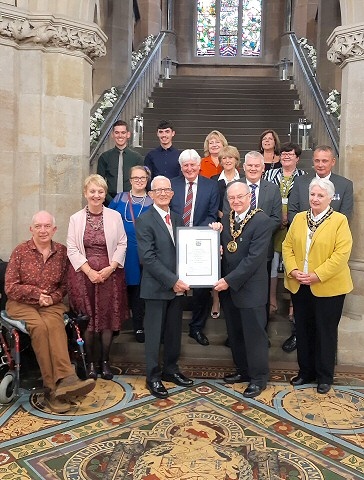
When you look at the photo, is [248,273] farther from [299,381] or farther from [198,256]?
[299,381]

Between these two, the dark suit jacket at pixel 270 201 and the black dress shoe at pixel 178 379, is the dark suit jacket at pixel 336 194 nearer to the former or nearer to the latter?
the dark suit jacket at pixel 270 201

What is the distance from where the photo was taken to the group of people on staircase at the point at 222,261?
4.09m

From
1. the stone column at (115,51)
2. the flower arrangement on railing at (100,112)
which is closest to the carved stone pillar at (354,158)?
the flower arrangement on railing at (100,112)

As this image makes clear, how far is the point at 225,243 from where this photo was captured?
14.0ft

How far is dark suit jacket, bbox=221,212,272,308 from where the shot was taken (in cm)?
406

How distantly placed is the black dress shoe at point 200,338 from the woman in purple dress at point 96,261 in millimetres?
915

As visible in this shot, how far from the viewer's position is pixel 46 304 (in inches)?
162

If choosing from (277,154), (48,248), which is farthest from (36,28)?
(277,154)

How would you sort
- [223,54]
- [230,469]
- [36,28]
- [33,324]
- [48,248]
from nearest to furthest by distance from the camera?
1. [230,469]
2. [33,324]
3. [48,248]
4. [36,28]
5. [223,54]

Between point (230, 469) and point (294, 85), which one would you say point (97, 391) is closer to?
point (230, 469)


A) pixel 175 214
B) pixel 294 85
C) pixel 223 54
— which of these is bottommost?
pixel 175 214

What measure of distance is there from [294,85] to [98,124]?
719 cm

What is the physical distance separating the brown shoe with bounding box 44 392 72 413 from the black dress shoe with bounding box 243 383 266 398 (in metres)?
1.35

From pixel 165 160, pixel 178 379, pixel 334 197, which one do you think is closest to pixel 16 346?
pixel 178 379
